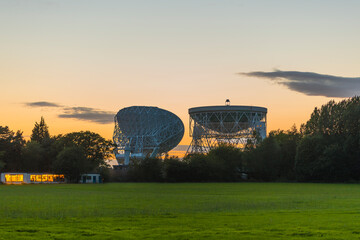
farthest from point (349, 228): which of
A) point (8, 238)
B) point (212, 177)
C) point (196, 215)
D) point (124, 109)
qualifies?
point (124, 109)

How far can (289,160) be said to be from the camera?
101 meters

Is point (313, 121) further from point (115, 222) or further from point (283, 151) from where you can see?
point (115, 222)

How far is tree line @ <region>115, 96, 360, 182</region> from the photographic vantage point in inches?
3398

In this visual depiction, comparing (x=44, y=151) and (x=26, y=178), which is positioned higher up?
(x=44, y=151)

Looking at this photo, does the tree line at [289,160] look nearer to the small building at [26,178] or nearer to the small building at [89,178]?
the small building at [89,178]

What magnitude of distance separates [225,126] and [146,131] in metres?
19.6

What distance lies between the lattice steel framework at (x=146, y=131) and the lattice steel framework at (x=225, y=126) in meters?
5.63

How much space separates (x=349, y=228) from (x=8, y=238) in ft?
34.1

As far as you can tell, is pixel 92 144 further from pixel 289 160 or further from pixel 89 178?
pixel 289 160

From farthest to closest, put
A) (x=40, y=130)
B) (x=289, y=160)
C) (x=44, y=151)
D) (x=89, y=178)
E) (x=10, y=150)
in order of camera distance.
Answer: (x=40, y=130)
(x=44, y=151)
(x=10, y=150)
(x=289, y=160)
(x=89, y=178)

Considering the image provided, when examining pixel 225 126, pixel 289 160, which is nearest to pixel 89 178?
pixel 225 126

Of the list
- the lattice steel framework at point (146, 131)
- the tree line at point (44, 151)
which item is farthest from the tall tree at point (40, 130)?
the lattice steel framework at point (146, 131)

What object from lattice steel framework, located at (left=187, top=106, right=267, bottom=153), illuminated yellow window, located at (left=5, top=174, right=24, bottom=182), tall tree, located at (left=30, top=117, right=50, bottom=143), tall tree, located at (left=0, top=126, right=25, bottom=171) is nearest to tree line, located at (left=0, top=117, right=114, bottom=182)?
tall tree, located at (left=0, top=126, right=25, bottom=171)

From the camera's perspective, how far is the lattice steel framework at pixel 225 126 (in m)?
101
